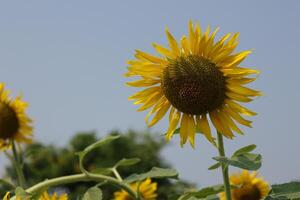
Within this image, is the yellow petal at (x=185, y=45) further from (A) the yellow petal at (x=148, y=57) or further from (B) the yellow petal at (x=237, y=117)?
(B) the yellow petal at (x=237, y=117)

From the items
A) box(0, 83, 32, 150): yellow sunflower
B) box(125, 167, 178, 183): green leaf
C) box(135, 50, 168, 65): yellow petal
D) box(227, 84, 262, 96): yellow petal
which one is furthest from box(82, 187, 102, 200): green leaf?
box(0, 83, 32, 150): yellow sunflower

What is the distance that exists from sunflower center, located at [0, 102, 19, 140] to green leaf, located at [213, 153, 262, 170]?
3068 mm

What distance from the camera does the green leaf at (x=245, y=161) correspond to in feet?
6.16

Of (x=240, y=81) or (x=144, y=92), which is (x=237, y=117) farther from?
(x=144, y=92)

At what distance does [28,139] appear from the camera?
16.0ft

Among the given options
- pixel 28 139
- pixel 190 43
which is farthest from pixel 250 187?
pixel 190 43

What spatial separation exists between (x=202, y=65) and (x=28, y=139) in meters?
2.79

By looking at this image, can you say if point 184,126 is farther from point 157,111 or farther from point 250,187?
point 250,187

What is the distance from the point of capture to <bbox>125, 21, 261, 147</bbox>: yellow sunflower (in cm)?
232

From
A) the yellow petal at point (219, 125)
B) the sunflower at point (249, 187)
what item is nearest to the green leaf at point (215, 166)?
the yellow petal at point (219, 125)

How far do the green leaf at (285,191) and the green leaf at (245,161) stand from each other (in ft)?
0.36

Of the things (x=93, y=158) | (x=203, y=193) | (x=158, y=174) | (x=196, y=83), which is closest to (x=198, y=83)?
(x=196, y=83)

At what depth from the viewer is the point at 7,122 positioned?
4758 mm

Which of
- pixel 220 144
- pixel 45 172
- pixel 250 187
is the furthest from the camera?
pixel 45 172
